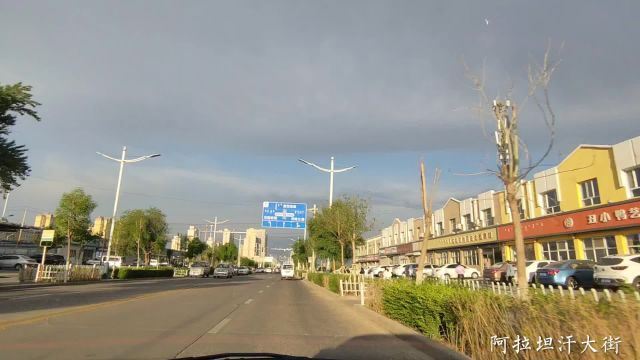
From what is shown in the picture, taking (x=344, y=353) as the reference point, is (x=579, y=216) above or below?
above

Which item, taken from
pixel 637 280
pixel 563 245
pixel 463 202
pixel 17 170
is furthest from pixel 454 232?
pixel 17 170

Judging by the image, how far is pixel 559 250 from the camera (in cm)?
3550

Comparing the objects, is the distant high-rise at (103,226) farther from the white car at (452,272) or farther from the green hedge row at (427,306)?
the green hedge row at (427,306)

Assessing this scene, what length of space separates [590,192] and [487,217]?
14491 mm

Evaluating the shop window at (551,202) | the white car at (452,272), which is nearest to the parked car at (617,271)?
the shop window at (551,202)

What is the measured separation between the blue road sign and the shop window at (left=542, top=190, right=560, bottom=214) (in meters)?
20.6

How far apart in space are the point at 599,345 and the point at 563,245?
3365 cm

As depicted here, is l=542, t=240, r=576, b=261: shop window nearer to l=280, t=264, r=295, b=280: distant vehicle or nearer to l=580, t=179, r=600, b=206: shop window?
l=580, t=179, r=600, b=206: shop window

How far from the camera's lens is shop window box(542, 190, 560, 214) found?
36000 millimetres

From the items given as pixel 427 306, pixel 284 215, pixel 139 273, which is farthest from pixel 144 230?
pixel 427 306

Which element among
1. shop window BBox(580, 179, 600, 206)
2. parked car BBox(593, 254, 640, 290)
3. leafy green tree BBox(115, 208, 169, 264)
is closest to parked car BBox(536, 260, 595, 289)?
parked car BBox(593, 254, 640, 290)

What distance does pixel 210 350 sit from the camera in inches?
321

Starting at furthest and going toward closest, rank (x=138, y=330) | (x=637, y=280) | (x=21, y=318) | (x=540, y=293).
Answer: (x=637, y=280), (x=21, y=318), (x=138, y=330), (x=540, y=293)

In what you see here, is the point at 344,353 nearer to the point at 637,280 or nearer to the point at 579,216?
the point at 637,280
